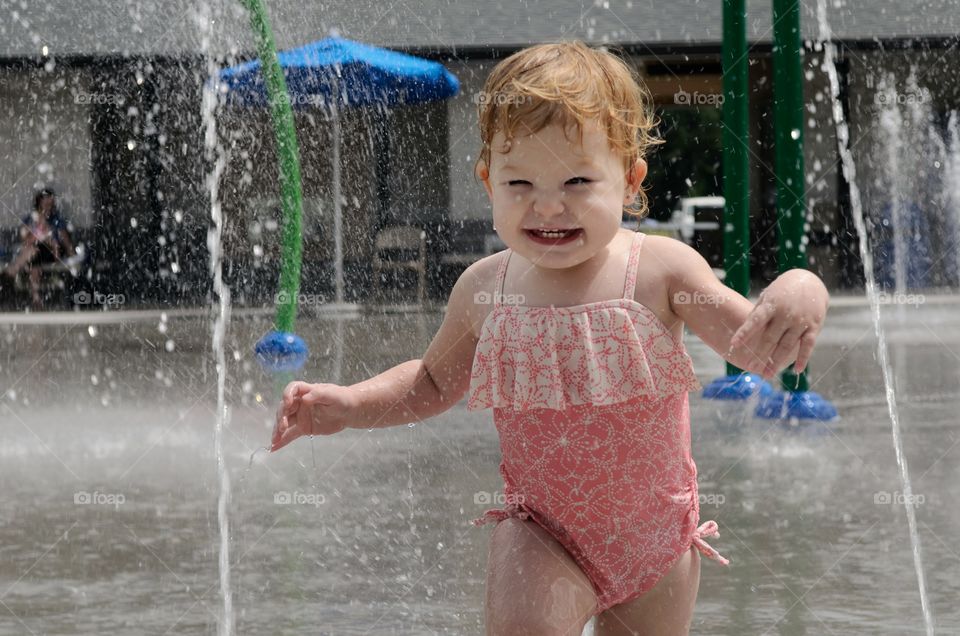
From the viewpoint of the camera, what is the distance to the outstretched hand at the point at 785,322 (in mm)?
1619

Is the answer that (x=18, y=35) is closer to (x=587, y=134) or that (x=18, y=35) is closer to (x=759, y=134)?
(x=759, y=134)

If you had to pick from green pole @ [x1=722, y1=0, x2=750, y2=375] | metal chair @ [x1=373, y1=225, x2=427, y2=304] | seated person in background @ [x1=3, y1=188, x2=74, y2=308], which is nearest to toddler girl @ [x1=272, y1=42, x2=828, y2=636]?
green pole @ [x1=722, y1=0, x2=750, y2=375]

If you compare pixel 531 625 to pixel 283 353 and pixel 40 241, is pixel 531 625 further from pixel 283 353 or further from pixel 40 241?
pixel 40 241

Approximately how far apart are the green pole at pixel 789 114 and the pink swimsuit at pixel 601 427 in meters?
3.52

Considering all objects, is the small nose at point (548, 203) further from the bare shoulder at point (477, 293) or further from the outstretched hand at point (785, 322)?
the outstretched hand at point (785, 322)

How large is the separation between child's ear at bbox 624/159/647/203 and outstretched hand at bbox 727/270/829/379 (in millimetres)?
380

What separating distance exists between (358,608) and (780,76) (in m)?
3.41

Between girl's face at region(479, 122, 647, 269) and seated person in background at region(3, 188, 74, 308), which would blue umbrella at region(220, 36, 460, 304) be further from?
girl's face at region(479, 122, 647, 269)

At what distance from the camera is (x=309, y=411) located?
198 centimetres

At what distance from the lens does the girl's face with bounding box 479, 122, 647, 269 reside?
186cm

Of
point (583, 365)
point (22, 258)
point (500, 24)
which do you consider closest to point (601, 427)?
point (583, 365)

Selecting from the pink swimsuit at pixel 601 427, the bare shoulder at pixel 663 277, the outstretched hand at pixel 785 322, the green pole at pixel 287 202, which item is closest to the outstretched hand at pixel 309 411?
the pink swimsuit at pixel 601 427

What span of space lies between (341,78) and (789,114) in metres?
5.25

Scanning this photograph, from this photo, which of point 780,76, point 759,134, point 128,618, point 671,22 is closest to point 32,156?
point 671,22
